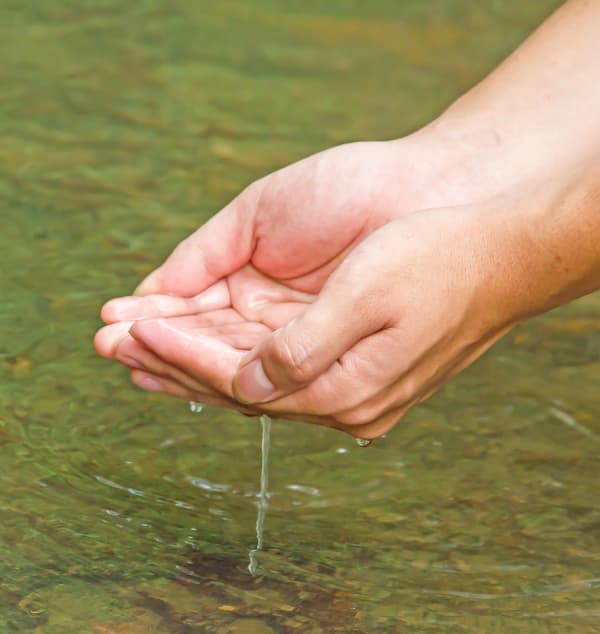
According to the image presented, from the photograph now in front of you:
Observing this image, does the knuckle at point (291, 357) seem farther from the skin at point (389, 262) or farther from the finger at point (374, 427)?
the finger at point (374, 427)

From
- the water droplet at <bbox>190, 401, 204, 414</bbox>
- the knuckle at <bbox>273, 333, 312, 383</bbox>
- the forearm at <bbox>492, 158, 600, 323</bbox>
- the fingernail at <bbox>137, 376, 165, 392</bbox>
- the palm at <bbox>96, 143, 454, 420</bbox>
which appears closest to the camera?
the knuckle at <bbox>273, 333, 312, 383</bbox>

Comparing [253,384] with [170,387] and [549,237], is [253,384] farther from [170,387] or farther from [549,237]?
[549,237]

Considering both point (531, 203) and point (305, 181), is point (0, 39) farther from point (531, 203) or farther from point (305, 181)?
point (531, 203)

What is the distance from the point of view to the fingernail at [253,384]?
5.43 feet

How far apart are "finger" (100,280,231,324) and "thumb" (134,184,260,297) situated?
15mm

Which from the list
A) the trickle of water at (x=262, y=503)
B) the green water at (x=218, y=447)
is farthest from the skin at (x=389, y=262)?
the green water at (x=218, y=447)

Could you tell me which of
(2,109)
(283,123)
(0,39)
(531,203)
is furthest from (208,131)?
(531,203)

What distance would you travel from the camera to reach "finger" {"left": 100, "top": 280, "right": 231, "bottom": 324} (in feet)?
6.20

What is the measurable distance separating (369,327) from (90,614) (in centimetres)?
52

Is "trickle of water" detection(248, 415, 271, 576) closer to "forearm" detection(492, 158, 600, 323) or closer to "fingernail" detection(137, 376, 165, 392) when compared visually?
"fingernail" detection(137, 376, 165, 392)

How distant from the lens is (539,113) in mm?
2104

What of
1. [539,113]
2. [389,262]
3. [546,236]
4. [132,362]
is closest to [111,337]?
[132,362]

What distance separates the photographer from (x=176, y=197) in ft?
9.82

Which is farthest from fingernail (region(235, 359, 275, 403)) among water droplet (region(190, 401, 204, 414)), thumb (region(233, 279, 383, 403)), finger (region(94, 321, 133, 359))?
water droplet (region(190, 401, 204, 414))
